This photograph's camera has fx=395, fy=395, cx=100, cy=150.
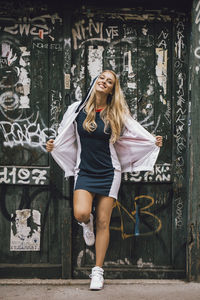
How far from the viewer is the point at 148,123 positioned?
4258 millimetres

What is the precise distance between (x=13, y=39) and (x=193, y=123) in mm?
2097

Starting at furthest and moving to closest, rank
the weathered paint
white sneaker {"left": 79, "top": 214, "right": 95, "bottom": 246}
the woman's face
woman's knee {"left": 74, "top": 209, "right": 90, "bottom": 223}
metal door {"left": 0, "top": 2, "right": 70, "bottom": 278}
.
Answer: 1. metal door {"left": 0, "top": 2, "right": 70, "bottom": 278}
2. the weathered paint
3. white sneaker {"left": 79, "top": 214, "right": 95, "bottom": 246}
4. the woman's face
5. woman's knee {"left": 74, "top": 209, "right": 90, "bottom": 223}

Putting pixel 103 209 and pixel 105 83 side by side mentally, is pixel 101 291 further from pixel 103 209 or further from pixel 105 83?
pixel 105 83

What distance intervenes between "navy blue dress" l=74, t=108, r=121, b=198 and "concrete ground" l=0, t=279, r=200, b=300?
93 centimetres

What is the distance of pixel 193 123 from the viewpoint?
4086 millimetres

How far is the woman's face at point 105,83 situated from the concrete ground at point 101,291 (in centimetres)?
190

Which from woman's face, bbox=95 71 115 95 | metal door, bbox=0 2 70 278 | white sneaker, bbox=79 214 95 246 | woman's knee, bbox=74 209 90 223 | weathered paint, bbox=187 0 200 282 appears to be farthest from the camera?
metal door, bbox=0 2 70 278

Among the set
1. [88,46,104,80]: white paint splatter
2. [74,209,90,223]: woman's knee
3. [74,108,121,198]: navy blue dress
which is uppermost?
[88,46,104,80]: white paint splatter

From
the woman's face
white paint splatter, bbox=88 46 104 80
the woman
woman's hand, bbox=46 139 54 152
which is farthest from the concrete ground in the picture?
white paint splatter, bbox=88 46 104 80

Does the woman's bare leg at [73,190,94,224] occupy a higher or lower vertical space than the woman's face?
lower

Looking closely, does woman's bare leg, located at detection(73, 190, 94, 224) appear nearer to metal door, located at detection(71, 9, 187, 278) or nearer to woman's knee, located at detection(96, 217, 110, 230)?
woman's knee, located at detection(96, 217, 110, 230)

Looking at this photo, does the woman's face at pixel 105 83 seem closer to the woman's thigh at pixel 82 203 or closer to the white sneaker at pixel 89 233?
the woman's thigh at pixel 82 203

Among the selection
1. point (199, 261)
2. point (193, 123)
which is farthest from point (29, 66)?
point (199, 261)

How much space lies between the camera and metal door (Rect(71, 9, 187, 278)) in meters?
4.23
